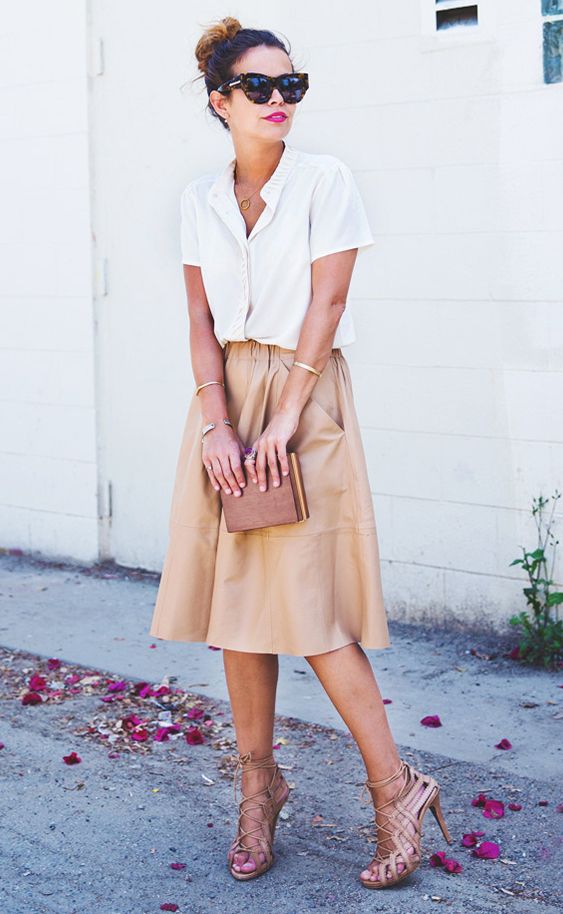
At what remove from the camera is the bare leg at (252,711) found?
3.49 meters

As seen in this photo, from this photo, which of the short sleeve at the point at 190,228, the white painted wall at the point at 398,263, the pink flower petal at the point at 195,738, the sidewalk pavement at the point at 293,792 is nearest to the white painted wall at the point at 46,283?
the white painted wall at the point at 398,263

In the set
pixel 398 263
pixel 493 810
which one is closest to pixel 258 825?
pixel 493 810

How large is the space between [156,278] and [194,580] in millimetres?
3162

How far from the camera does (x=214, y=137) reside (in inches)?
239

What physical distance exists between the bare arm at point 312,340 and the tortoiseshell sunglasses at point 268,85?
41 cm

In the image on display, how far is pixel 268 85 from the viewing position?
328 cm

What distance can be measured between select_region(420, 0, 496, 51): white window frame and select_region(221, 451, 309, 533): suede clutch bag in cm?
251

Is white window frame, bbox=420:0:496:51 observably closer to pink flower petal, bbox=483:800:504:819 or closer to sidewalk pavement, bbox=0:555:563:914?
sidewalk pavement, bbox=0:555:563:914

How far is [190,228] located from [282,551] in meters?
0.88

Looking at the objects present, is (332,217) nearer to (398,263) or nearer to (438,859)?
(438,859)

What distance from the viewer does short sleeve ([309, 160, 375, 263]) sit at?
10.8ft

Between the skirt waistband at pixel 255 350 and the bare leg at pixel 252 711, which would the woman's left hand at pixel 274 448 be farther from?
the bare leg at pixel 252 711

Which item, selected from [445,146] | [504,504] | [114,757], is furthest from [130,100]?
[114,757]

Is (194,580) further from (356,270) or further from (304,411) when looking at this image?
(356,270)
